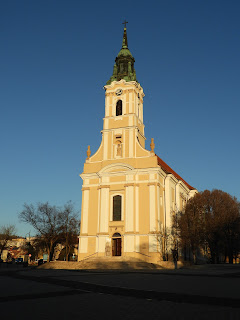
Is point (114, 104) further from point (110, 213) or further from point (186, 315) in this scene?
point (186, 315)

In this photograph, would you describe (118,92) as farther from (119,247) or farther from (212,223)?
(212,223)

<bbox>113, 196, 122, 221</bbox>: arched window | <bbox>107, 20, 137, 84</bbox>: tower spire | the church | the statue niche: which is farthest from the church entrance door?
<bbox>107, 20, 137, 84</bbox>: tower spire

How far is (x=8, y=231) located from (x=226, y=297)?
67325 millimetres

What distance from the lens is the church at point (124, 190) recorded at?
128 ft

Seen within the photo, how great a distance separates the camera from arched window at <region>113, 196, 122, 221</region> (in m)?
41.0

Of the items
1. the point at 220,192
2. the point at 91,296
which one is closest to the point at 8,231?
the point at 220,192

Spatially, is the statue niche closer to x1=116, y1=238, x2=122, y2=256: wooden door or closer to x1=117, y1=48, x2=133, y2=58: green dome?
x1=116, y1=238, x2=122, y2=256: wooden door

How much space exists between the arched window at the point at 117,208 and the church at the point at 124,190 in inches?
3.9

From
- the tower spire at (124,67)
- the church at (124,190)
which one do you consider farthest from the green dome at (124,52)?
the church at (124,190)

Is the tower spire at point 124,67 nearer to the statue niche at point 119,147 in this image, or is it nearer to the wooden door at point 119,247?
the statue niche at point 119,147

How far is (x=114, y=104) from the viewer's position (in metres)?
46.7

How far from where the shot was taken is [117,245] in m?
40.1

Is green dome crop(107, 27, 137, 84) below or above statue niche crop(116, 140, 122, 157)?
above

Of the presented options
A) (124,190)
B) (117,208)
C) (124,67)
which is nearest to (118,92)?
(124,67)
